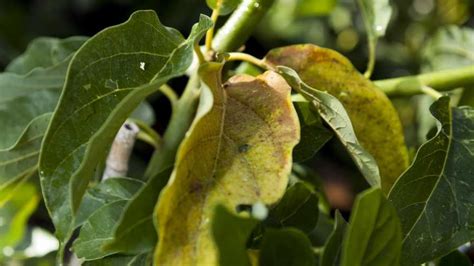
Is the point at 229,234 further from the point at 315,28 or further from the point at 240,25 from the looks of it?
the point at 315,28

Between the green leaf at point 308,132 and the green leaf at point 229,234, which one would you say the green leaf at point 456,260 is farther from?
the green leaf at point 229,234

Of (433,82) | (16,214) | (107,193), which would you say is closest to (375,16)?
(433,82)

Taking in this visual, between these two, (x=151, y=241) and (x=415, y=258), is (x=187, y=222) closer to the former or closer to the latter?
(x=151, y=241)

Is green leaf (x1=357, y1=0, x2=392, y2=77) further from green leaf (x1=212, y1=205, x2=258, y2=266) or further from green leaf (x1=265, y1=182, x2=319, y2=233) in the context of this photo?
green leaf (x1=212, y1=205, x2=258, y2=266)

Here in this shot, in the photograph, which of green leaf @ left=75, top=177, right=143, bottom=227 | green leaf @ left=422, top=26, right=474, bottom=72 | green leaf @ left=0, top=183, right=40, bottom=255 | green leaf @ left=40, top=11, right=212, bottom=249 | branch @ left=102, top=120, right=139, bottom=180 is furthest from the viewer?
green leaf @ left=422, top=26, right=474, bottom=72

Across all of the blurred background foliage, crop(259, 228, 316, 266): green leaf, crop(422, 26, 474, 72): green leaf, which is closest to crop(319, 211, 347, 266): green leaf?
crop(259, 228, 316, 266): green leaf

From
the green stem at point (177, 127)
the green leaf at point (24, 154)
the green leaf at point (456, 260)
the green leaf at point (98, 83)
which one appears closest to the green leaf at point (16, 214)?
the green leaf at point (24, 154)
